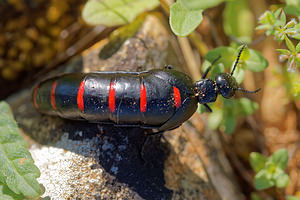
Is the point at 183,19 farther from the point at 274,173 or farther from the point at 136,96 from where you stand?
the point at 274,173

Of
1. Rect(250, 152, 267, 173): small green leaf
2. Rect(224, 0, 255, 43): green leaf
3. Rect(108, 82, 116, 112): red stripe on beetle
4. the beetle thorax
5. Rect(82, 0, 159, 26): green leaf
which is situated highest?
Rect(82, 0, 159, 26): green leaf

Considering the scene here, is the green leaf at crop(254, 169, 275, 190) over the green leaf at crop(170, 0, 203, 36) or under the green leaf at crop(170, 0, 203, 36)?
under

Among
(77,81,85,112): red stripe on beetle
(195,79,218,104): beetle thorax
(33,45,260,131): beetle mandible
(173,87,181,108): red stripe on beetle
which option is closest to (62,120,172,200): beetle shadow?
(33,45,260,131): beetle mandible

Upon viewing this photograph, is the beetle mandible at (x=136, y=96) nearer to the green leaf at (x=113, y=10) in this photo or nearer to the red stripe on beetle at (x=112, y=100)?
the red stripe on beetle at (x=112, y=100)

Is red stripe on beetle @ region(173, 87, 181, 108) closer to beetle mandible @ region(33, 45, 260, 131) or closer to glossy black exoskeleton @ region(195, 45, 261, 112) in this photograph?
beetle mandible @ region(33, 45, 260, 131)

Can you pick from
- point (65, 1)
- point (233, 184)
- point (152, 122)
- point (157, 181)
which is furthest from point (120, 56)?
point (233, 184)

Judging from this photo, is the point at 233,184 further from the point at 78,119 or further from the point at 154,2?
the point at 154,2
